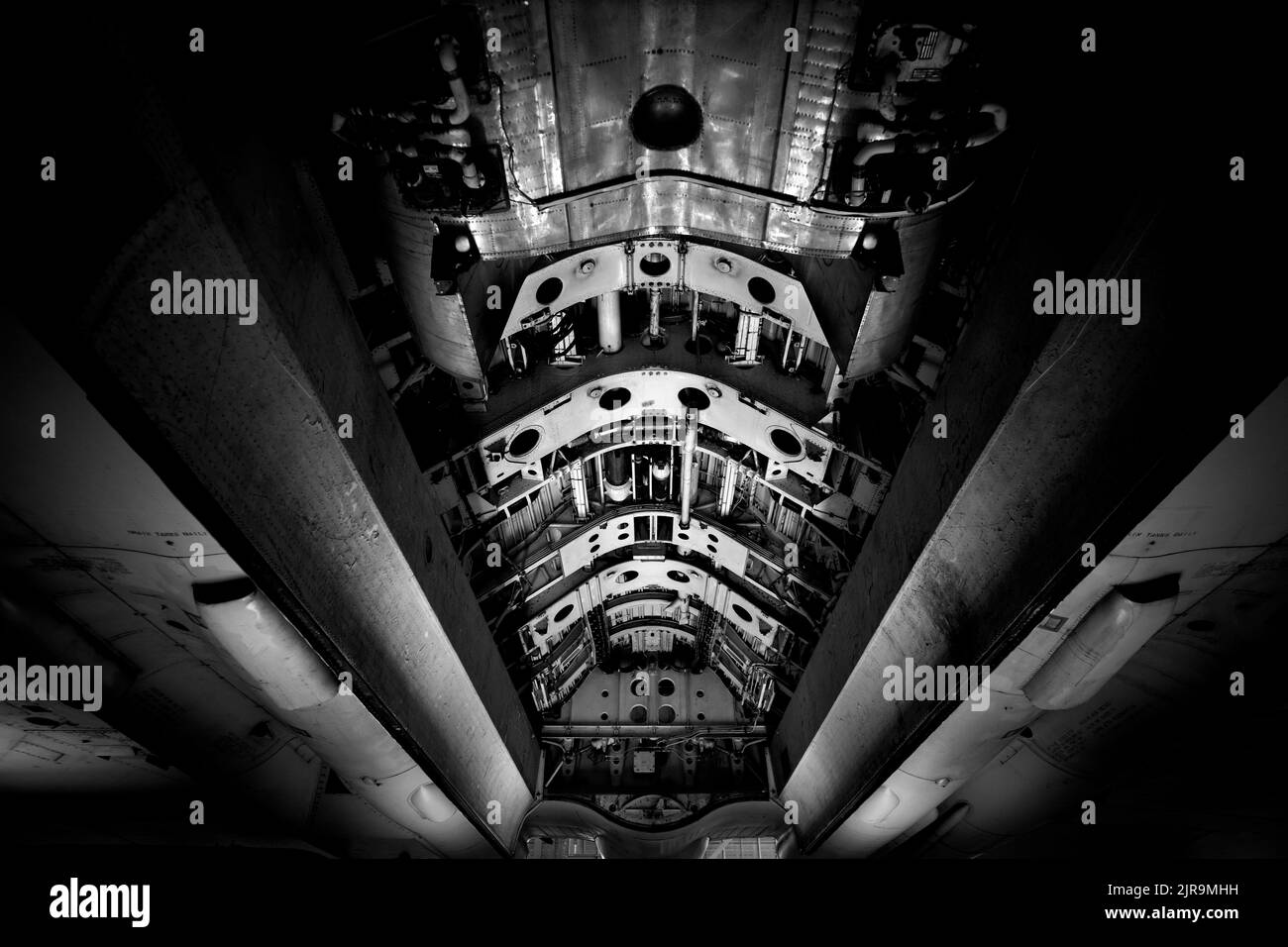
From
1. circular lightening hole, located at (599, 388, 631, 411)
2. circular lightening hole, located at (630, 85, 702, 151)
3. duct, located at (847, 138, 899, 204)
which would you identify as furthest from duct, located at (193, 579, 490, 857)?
duct, located at (847, 138, 899, 204)

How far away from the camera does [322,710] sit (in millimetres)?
4543

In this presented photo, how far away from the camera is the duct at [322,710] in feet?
11.8

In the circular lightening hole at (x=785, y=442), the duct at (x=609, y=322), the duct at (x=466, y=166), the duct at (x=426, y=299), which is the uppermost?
the duct at (x=609, y=322)

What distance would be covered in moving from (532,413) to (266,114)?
346 centimetres

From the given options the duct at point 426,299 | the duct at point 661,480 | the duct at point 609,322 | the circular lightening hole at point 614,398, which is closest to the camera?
the duct at point 426,299

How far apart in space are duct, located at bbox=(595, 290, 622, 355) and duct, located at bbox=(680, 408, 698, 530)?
1.21m

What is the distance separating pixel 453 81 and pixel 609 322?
3.46 m

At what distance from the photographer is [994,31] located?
3.50m

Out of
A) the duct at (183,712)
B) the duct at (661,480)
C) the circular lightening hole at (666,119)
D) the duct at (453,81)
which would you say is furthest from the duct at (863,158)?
the duct at (183,712)

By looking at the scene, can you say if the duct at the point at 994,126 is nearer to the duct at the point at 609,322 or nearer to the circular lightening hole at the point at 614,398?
the duct at the point at 609,322

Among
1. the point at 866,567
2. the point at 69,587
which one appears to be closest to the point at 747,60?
the point at 866,567

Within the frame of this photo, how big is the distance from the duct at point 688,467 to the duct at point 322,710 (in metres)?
4.50

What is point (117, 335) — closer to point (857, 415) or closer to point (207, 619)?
point (207, 619)

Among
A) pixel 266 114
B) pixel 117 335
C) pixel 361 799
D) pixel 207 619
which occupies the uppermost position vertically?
pixel 266 114
